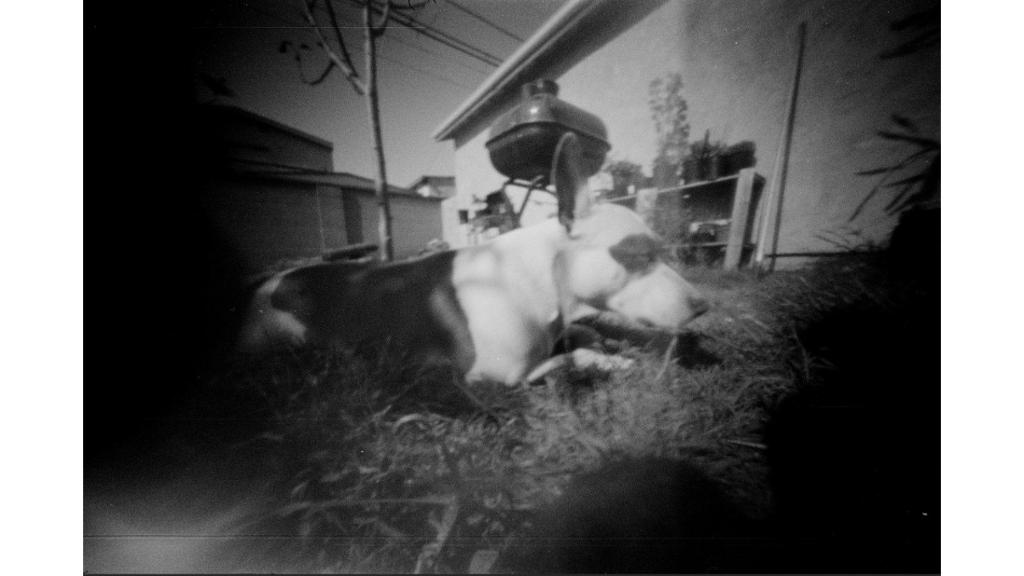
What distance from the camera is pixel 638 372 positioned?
38.7 inches

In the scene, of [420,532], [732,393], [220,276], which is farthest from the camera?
[220,276]

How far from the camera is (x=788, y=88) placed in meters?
0.91

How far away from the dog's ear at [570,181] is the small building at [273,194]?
0.59 metres

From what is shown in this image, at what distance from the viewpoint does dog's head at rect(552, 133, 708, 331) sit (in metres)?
0.96

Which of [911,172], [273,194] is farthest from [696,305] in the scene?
[273,194]

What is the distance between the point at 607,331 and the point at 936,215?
1.04m

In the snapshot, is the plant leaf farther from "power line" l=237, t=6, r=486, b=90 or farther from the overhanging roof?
"power line" l=237, t=6, r=486, b=90

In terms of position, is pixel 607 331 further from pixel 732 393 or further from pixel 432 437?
pixel 432 437

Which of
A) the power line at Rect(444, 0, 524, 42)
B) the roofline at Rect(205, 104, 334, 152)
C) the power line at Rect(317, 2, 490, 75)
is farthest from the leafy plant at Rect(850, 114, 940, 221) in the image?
the roofline at Rect(205, 104, 334, 152)

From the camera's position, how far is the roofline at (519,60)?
945mm

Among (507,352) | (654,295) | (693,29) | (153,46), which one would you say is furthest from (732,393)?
(153,46)

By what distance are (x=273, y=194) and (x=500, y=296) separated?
36.5 inches

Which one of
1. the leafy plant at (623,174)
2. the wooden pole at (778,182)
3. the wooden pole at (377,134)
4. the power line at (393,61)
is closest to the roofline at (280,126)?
the wooden pole at (377,134)

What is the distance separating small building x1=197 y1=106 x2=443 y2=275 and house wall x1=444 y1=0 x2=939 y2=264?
0.88 m
